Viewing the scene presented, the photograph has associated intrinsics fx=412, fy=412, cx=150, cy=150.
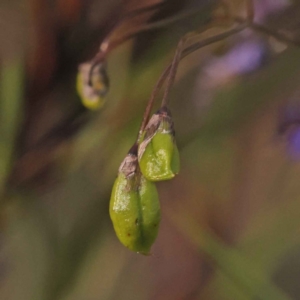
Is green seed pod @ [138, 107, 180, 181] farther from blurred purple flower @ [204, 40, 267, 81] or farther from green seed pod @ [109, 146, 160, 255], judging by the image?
blurred purple flower @ [204, 40, 267, 81]

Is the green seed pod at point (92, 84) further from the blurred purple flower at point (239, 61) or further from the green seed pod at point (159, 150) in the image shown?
the green seed pod at point (159, 150)

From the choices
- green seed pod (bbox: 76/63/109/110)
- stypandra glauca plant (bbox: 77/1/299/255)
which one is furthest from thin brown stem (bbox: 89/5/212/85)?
stypandra glauca plant (bbox: 77/1/299/255)

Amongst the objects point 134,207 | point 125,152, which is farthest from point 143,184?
point 125,152

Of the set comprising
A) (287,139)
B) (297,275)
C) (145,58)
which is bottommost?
(297,275)

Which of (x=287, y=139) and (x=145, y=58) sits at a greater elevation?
(x=145, y=58)

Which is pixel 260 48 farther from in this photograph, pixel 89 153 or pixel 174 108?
pixel 89 153

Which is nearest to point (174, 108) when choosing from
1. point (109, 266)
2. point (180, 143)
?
point (180, 143)
